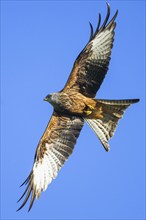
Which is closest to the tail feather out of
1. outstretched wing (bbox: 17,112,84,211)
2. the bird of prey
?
the bird of prey

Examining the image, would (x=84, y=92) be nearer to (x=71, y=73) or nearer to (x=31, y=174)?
(x=71, y=73)

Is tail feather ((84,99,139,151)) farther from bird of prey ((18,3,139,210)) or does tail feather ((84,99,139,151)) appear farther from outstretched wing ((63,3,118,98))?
outstretched wing ((63,3,118,98))

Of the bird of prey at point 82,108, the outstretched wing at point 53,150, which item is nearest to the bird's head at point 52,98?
the bird of prey at point 82,108

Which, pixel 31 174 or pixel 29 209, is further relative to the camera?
pixel 31 174

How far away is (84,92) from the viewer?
15227mm

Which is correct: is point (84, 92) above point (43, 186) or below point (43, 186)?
above

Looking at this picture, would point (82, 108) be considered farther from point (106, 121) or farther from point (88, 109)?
point (106, 121)

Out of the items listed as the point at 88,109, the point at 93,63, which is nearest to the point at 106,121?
the point at 88,109

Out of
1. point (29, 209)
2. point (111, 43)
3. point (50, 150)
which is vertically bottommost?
point (29, 209)

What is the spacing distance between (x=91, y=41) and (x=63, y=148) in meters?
2.55

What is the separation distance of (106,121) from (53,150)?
4.74 feet

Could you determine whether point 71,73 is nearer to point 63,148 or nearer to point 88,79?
point 88,79

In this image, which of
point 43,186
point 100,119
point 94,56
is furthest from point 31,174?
point 94,56

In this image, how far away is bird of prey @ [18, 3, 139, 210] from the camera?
15.0 metres
